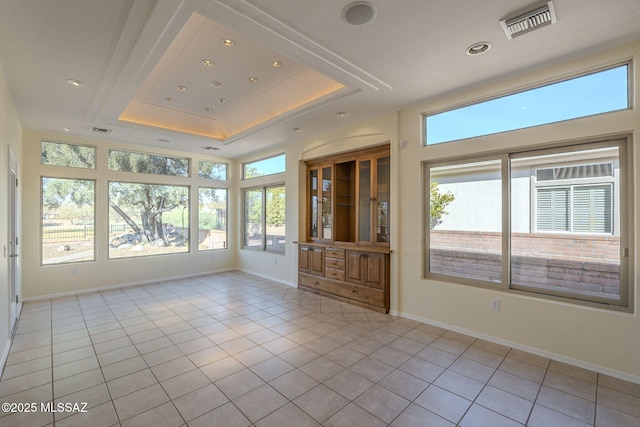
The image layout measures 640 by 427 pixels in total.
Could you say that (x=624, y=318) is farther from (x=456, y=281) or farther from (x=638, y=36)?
(x=638, y=36)

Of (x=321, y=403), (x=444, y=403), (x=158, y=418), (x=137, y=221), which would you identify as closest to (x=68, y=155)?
(x=137, y=221)

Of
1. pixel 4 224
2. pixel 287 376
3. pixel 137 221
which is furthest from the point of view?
pixel 137 221

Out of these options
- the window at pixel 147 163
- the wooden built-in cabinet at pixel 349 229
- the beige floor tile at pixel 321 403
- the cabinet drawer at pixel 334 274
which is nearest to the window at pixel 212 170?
the window at pixel 147 163

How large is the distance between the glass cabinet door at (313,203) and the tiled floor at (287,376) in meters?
1.91

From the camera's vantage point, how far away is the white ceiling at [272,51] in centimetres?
212

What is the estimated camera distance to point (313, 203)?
5.72 m

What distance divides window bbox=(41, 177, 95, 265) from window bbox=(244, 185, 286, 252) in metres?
3.11

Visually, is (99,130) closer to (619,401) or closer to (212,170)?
(212,170)

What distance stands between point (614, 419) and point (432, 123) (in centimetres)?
330

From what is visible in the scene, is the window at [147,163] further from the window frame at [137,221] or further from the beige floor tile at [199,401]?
the beige floor tile at [199,401]

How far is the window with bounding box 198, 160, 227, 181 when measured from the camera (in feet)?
22.9

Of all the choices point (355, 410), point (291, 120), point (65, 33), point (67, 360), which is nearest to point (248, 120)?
point (291, 120)

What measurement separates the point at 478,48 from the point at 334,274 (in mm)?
3658

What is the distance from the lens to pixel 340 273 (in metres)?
4.91
